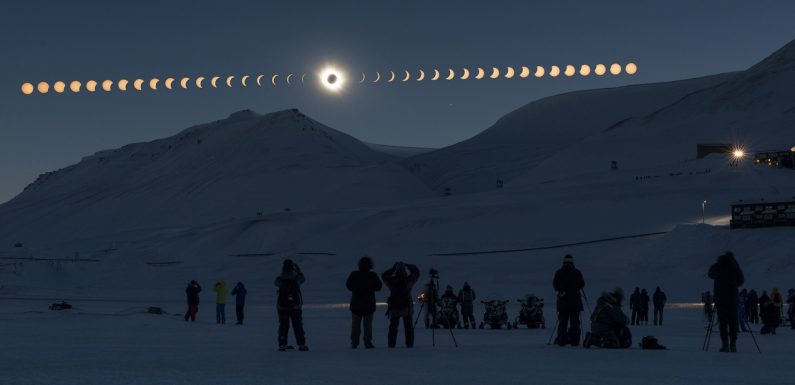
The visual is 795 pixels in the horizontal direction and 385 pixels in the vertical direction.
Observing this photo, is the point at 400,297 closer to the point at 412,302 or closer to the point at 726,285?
the point at 412,302

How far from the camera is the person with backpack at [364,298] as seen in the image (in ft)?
53.8

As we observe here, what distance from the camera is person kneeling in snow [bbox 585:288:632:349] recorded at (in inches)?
643

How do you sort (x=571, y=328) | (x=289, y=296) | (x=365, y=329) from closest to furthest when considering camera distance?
(x=289, y=296)
(x=365, y=329)
(x=571, y=328)

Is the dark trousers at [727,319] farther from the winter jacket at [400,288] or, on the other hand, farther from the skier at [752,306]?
the skier at [752,306]

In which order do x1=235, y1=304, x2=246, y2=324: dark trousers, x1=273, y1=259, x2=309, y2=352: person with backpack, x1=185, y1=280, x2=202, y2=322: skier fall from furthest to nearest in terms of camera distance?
1. x1=185, y1=280, x2=202, y2=322: skier
2. x1=235, y1=304, x2=246, y2=324: dark trousers
3. x1=273, y1=259, x2=309, y2=352: person with backpack

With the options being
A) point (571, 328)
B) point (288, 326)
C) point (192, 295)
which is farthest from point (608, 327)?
point (192, 295)

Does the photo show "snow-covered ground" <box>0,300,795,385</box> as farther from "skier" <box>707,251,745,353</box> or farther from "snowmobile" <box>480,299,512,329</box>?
"snowmobile" <box>480,299,512,329</box>

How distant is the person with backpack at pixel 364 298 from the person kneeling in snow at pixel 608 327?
3148 millimetres

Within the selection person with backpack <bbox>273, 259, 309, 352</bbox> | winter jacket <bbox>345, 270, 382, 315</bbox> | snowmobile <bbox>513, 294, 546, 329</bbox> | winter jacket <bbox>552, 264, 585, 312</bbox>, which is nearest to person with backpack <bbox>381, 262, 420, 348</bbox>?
winter jacket <bbox>345, 270, 382, 315</bbox>

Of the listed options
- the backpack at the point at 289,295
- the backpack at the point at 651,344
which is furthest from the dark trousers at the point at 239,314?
the backpack at the point at 651,344

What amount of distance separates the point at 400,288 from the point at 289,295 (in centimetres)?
171

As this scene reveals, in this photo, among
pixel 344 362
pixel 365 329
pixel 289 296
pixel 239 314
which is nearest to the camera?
pixel 344 362

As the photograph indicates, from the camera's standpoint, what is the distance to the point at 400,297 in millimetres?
16766

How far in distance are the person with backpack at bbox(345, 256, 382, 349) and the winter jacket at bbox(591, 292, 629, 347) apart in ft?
10.5
